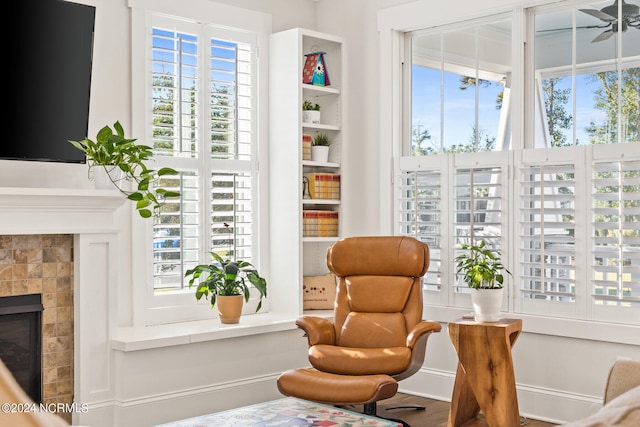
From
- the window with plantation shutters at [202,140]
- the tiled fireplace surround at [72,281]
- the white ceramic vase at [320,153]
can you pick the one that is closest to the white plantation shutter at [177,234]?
the window with plantation shutters at [202,140]

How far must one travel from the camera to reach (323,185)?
5.32 m

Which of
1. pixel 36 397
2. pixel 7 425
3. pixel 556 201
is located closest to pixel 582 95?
pixel 556 201

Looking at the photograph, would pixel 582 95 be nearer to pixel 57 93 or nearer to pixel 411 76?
pixel 411 76

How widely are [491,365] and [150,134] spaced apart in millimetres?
2535

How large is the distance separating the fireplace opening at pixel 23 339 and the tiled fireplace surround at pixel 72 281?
40 millimetres

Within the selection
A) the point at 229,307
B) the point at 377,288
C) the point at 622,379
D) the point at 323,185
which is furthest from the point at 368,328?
the point at 622,379

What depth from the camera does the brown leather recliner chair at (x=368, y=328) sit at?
376 centimetres

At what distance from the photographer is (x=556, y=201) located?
428 cm

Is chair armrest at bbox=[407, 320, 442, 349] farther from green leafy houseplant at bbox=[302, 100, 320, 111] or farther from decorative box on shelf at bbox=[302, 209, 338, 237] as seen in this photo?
green leafy houseplant at bbox=[302, 100, 320, 111]

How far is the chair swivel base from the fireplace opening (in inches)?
52.5

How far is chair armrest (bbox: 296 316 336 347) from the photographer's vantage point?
4246 mm

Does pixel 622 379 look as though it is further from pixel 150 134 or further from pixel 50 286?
pixel 150 134

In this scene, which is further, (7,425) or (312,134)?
(312,134)

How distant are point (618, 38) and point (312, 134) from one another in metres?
2.25
